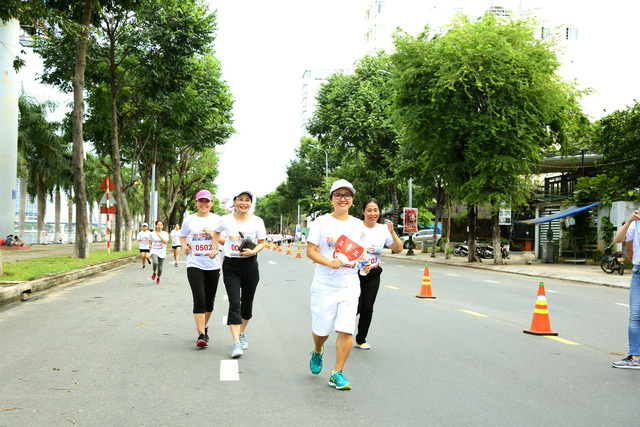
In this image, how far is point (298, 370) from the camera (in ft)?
21.1

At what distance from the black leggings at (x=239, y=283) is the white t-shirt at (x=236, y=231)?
0.12m

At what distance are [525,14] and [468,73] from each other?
464cm

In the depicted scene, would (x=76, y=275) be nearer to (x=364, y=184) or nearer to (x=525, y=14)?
(x=525, y=14)

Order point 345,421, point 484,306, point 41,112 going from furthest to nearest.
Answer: point 41,112 → point 484,306 → point 345,421

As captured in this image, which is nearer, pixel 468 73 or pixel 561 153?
pixel 468 73

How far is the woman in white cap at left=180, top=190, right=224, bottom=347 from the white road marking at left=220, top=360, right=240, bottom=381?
0.83 metres

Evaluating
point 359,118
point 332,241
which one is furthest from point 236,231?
point 359,118

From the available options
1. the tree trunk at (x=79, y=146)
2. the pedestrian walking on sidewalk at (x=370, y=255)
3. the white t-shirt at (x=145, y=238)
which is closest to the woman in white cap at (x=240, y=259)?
the pedestrian walking on sidewalk at (x=370, y=255)

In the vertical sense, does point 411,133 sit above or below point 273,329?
above

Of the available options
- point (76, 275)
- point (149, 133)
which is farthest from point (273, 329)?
point (149, 133)

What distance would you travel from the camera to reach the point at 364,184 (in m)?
49.8

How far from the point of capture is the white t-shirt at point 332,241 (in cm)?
557

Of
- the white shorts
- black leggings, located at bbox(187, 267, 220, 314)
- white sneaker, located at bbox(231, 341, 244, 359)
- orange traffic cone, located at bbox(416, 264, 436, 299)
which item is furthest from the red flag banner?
the white shorts

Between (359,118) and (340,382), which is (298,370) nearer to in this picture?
(340,382)
